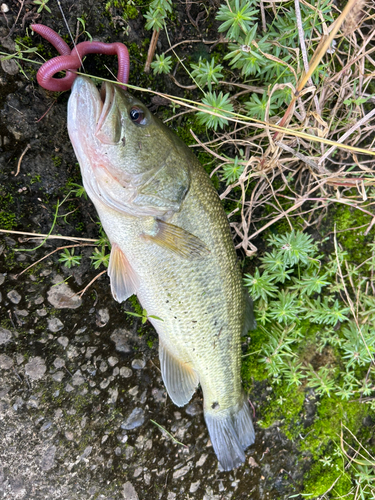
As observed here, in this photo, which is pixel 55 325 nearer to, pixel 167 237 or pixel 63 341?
pixel 63 341

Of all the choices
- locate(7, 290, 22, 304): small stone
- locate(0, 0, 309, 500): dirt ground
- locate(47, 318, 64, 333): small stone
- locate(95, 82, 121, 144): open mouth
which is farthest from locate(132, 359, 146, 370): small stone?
locate(95, 82, 121, 144): open mouth

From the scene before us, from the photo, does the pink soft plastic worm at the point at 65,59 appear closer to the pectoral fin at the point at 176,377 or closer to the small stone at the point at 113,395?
the pectoral fin at the point at 176,377

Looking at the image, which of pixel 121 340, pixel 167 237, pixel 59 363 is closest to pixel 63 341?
pixel 59 363

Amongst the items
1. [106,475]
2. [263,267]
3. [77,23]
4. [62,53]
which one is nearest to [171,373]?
[106,475]

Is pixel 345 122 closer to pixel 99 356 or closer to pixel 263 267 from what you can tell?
pixel 263 267

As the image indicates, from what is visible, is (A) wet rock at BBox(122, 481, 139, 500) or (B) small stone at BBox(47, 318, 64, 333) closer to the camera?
(B) small stone at BBox(47, 318, 64, 333)

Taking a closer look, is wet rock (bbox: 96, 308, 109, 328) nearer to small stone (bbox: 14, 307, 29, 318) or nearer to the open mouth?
small stone (bbox: 14, 307, 29, 318)
